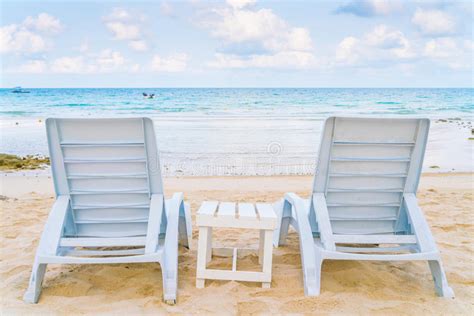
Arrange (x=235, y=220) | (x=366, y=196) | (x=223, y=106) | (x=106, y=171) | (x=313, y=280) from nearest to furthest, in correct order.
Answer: (x=235, y=220)
(x=313, y=280)
(x=106, y=171)
(x=366, y=196)
(x=223, y=106)

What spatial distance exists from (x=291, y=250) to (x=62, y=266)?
1867 millimetres

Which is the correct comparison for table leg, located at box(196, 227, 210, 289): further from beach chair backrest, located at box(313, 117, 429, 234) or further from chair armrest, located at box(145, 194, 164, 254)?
beach chair backrest, located at box(313, 117, 429, 234)

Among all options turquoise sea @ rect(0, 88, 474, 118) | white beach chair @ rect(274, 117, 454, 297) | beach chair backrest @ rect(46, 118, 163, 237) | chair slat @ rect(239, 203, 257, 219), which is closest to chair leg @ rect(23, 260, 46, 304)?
beach chair backrest @ rect(46, 118, 163, 237)

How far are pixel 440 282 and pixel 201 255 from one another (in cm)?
161

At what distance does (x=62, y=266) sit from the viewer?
131 inches

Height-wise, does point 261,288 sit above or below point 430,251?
below

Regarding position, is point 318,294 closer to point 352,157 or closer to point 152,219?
point 352,157

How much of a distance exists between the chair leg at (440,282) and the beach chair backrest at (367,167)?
456 millimetres

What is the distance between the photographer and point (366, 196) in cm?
311

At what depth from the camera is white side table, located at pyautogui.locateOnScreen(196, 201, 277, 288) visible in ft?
8.87

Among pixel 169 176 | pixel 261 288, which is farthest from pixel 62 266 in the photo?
pixel 169 176

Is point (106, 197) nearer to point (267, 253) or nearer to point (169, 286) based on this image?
point (169, 286)

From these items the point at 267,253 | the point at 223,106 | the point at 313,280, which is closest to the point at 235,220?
the point at 267,253

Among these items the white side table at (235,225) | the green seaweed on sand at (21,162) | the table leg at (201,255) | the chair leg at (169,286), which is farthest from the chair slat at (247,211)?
the green seaweed on sand at (21,162)
